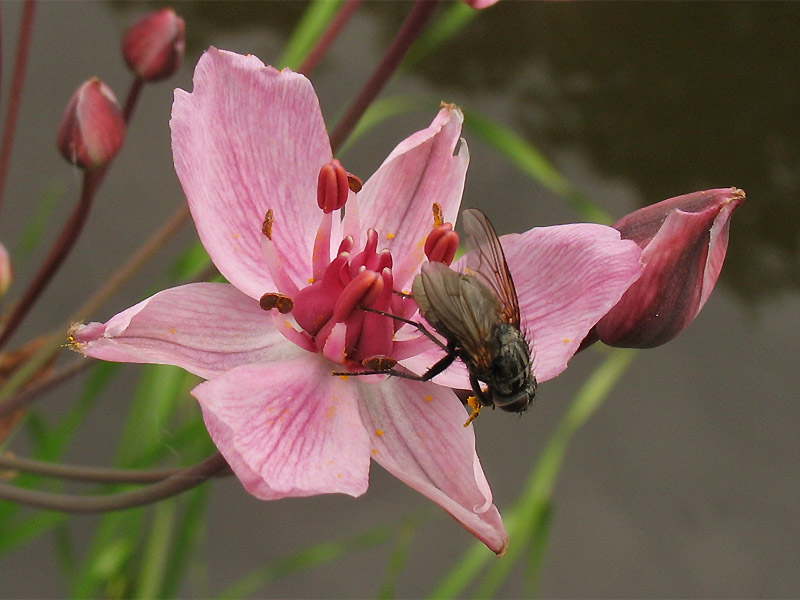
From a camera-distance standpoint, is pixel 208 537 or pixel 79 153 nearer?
pixel 79 153

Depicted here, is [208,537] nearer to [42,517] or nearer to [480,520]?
[42,517]

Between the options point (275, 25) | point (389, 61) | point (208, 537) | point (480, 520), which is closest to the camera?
point (480, 520)

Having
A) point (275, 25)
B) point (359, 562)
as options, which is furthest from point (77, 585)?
point (275, 25)

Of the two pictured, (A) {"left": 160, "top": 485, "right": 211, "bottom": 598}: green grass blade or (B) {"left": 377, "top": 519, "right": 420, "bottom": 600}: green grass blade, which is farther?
(B) {"left": 377, "top": 519, "right": 420, "bottom": 600}: green grass blade

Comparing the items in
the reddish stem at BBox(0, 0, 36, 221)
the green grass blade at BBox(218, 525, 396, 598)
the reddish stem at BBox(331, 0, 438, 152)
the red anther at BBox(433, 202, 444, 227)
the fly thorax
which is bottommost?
the green grass blade at BBox(218, 525, 396, 598)

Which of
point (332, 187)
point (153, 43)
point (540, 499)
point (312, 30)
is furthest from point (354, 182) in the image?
point (540, 499)

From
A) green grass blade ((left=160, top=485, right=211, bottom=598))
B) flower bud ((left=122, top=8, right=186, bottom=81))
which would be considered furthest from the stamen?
green grass blade ((left=160, top=485, right=211, bottom=598))

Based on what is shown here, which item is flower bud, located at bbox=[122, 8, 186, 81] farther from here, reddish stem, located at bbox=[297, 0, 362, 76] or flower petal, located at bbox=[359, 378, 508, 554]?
flower petal, located at bbox=[359, 378, 508, 554]
